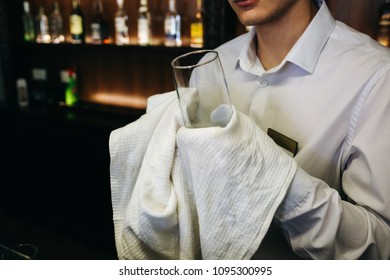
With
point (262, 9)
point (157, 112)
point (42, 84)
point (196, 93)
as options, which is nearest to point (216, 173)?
point (196, 93)

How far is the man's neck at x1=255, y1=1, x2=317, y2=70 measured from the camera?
3.18ft

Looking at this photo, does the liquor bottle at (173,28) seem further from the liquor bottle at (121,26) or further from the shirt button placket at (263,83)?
the shirt button placket at (263,83)

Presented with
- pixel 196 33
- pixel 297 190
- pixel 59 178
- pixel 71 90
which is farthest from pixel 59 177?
pixel 297 190

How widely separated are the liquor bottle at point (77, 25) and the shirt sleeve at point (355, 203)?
6.83ft

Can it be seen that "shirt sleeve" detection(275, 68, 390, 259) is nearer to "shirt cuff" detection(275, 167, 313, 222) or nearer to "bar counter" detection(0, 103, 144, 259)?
"shirt cuff" detection(275, 167, 313, 222)

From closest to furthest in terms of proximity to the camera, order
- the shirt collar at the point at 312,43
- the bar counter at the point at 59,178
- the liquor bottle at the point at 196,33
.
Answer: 1. the shirt collar at the point at 312,43
2. the liquor bottle at the point at 196,33
3. the bar counter at the point at 59,178

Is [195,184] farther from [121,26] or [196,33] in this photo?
[121,26]

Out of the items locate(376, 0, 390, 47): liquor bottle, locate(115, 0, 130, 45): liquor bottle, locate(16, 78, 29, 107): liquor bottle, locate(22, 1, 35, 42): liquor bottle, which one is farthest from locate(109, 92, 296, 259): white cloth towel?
locate(22, 1, 35, 42): liquor bottle

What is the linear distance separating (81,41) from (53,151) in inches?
31.1

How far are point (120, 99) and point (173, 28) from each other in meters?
0.72

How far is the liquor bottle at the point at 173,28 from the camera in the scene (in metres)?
2.17

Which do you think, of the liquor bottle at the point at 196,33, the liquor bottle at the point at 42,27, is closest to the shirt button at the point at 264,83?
the liquor bottle at the point at 196,33

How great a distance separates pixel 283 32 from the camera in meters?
0.98
